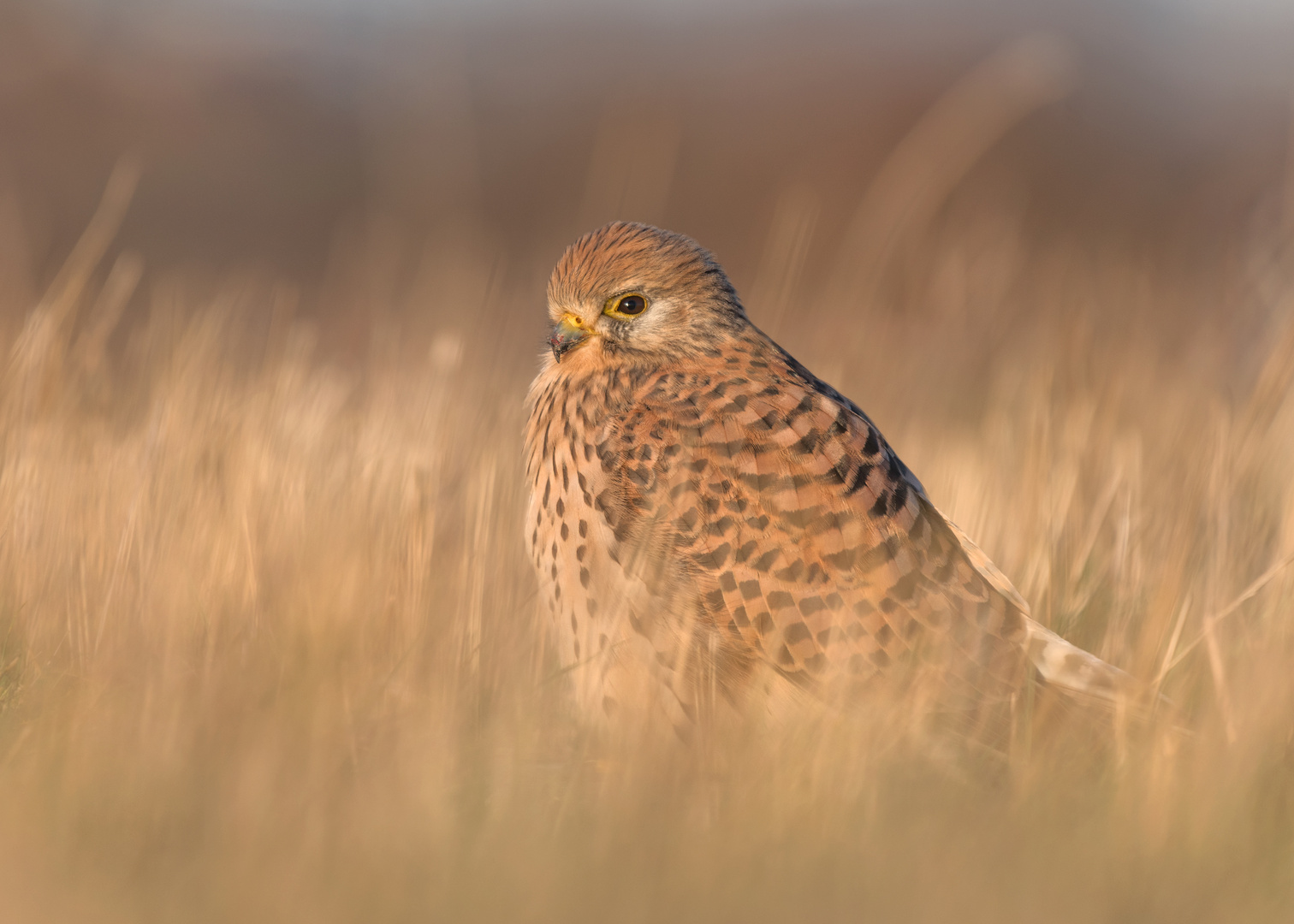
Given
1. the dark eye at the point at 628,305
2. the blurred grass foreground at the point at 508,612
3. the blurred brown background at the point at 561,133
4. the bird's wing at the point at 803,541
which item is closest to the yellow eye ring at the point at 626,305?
the dark eye at the point at 628,305

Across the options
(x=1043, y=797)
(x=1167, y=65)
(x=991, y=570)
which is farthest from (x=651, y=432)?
(x=1167, y=65)

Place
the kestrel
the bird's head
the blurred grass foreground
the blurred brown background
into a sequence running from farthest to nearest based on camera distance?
1. the blurred brown background
2. the bird's head
3. the kestrel
4. the blurred grass foreground

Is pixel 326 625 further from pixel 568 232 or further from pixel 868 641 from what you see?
pixel 568 232

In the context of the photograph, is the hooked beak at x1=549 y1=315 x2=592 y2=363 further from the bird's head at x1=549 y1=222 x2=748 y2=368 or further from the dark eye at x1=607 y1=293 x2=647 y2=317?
the dark eye at x1=607 y1=293 x2=647 y2=317

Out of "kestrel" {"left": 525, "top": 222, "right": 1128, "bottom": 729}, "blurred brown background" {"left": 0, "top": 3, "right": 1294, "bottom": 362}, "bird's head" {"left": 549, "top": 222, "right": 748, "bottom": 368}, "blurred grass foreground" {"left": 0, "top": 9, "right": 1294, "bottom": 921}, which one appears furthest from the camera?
"blurred brown background" {"left": 0, "top": 3, "right": 1294, "bottom": 362}

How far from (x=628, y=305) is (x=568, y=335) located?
0.22 meters

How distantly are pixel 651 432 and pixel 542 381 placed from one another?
69 cm

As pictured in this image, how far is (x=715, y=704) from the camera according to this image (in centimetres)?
357

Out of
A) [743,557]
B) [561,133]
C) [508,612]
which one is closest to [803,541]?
[743,557]

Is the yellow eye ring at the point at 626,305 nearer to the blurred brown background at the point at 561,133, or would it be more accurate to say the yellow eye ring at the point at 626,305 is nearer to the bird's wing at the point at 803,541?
the bird's wing at the point at 803,541

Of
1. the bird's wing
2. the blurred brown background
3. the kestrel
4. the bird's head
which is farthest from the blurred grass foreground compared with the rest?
the blurred brown background

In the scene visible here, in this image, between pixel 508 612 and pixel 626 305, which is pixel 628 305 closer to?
pixel 626 305

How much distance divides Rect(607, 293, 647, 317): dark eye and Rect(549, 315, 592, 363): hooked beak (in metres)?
0.11

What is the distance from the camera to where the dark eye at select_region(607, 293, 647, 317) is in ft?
14.7
